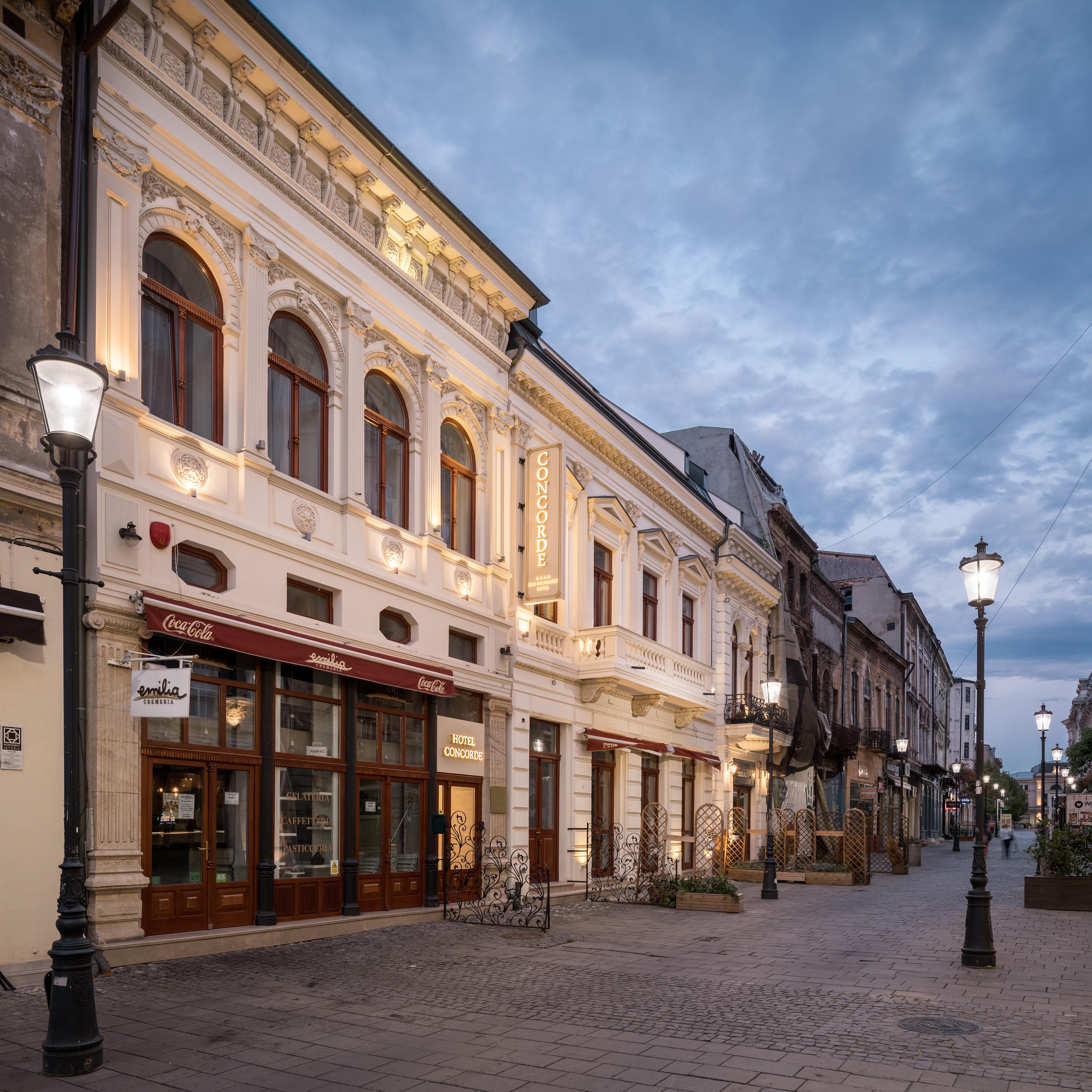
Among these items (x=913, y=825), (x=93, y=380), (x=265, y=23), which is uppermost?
(x=265, y=23)

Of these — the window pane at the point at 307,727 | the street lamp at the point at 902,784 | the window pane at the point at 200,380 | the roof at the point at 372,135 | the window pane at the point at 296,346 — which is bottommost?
the street lamp at the point at 902,784

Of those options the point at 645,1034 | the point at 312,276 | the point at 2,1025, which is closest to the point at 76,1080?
the point at 2,1025

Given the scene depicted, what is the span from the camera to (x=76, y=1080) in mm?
6973

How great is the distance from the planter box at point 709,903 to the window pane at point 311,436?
34.1 feet

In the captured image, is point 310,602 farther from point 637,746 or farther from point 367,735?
point 637,746

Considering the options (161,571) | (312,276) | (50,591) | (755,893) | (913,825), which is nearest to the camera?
(50,591)

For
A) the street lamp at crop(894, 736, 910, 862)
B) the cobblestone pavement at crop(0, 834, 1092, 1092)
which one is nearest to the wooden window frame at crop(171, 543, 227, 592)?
the cobblestone pavement at crop(0, 834, 1092, 1092)

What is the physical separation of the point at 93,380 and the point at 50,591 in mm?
3897

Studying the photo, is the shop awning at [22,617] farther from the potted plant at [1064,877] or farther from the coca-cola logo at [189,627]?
the potted plant at [1064,877]

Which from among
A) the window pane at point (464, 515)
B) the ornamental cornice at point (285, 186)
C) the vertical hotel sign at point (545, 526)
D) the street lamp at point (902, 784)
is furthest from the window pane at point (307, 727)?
the street lamp at point (902, 784)

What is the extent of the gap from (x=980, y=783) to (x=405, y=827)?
28.1 ft

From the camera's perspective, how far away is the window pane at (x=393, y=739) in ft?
53.2

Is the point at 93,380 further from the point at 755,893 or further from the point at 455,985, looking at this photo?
the point at 755,893

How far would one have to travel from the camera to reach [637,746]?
23781mm
